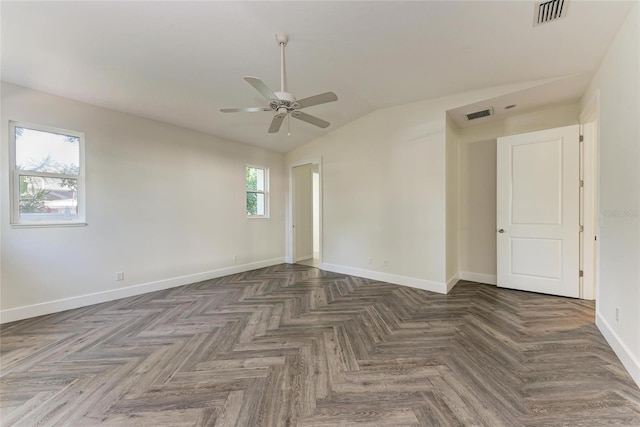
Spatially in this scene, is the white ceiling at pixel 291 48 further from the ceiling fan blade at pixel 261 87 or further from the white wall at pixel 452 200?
the white wall at pixel 452 200

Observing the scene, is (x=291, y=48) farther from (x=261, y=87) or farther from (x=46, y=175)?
(x=46, y=175)

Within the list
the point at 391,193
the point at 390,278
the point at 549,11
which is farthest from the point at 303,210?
the point at 549,11

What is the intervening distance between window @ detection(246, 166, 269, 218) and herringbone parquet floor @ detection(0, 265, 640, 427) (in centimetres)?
255

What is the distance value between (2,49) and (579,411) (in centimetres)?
537

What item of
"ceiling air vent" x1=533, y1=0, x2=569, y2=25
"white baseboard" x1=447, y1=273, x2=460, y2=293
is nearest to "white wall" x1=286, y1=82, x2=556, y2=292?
"white baseboard" x1=447, y1=273, x2=460, y2=293

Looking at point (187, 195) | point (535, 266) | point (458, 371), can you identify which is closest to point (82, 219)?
point (187, 195)

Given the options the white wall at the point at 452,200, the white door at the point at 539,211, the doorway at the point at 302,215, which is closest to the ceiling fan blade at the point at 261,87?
the white wall at the point at 452,200

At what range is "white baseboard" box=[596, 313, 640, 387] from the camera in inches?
73.6

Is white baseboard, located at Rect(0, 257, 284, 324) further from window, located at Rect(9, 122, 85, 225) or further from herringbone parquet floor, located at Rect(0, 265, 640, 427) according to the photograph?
window, located at Rect(9, 122, 85, 225)

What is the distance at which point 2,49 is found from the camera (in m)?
2.40

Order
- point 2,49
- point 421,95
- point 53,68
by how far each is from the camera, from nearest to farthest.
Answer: point 2,49 < point 53,68 < point 421,95

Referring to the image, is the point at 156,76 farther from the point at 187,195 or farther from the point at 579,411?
the point at 579,411

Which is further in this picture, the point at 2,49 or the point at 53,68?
the point at 53,68

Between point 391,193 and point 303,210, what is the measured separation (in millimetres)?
2669
